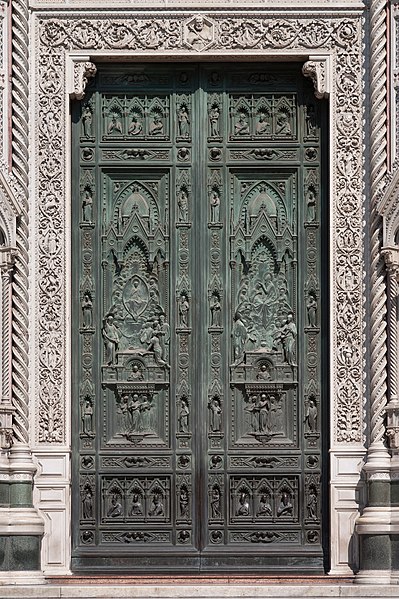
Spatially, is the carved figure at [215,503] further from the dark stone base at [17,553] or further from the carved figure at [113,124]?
the carved figure at [113,124]

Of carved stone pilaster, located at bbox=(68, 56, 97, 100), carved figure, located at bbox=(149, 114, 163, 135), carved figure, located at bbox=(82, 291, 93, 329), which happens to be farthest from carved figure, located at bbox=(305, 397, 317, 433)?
carved stone pilaster, located at bbox=(68, 56, 97, 100)

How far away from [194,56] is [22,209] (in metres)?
2.20

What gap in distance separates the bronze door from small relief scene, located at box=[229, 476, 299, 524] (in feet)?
0.04

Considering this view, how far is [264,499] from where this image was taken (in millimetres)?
19688

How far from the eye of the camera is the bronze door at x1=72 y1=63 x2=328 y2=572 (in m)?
19.7

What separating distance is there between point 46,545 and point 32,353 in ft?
5.92

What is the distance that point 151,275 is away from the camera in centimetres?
1986

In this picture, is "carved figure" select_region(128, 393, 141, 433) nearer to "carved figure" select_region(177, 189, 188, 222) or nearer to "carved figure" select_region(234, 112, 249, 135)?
"carved figure" select_region(177, 189, 188, 222)

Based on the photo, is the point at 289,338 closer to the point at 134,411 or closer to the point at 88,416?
the point at 134,411

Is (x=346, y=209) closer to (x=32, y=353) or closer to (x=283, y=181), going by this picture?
(x=283, y=181)

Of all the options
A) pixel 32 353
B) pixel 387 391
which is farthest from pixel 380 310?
pixel 32 353

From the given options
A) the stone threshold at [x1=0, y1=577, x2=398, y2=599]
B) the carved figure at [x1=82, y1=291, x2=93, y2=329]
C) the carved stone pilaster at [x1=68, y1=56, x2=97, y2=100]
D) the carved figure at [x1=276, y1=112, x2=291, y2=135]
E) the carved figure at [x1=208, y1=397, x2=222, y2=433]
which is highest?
the carved stone pilaster at [x1=68, y1=56, x2=97, y2=100]

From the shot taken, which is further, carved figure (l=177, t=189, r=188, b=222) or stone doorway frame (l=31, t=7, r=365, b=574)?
carved figure (l=177, t=189, r=188, b=222)

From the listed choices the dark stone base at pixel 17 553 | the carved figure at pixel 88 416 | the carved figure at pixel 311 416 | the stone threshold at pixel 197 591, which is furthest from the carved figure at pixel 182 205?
the stone threshold at pixel 197 591
